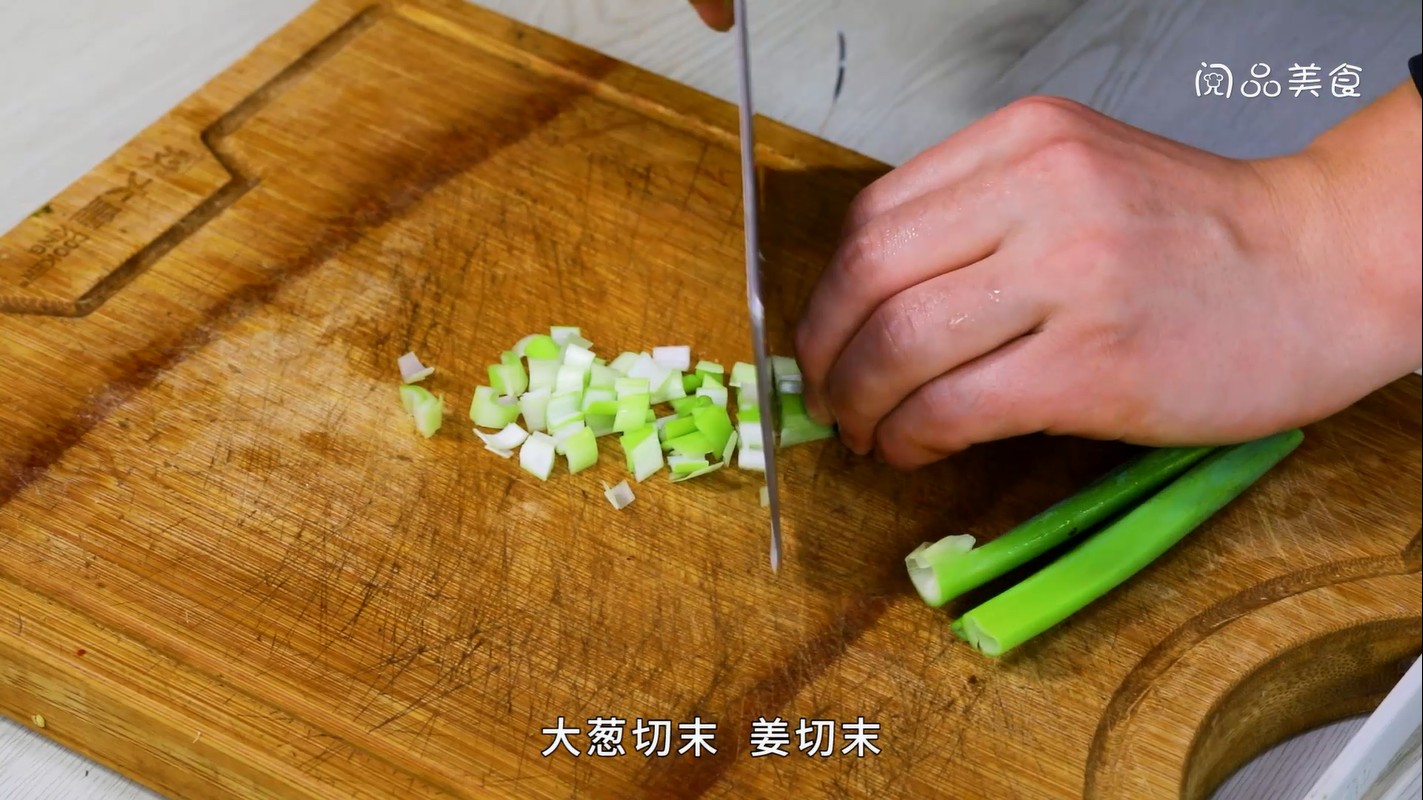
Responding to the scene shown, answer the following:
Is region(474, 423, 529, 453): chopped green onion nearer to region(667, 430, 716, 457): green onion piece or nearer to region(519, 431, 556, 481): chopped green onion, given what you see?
region(519, 431, 556, 481): chopped green onion

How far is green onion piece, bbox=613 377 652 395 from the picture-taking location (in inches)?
51.4

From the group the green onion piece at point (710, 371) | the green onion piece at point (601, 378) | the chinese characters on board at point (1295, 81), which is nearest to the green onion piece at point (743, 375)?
the green onion piece at point (710, 371)

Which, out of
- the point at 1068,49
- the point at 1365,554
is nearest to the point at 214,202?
the point at 1068,49

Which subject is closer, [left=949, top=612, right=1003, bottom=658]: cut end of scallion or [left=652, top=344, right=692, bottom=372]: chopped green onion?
[left=949, top=612, right=1003, bottom=658]: cut end of scallion

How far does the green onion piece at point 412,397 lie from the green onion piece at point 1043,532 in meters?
0.49

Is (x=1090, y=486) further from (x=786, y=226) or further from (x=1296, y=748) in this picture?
(x=786, y=226)

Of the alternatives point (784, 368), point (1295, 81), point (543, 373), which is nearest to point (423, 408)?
point (543, 373)

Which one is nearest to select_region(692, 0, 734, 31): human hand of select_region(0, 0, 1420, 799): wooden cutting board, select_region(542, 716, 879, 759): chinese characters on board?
select_region(0, 0, 1420, 799): wooden cutting board

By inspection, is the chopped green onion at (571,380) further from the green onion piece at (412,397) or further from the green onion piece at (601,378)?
the green onion piece at (412,397)

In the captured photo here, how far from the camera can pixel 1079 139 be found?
3.68 feet

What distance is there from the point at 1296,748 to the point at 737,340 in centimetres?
68

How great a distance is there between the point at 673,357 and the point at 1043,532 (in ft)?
1.35

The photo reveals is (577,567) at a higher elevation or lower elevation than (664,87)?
lower

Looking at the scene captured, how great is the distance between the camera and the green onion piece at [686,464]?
1.26 metres
